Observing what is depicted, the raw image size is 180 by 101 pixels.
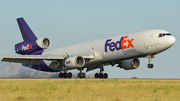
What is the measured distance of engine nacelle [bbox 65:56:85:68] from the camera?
125 ft

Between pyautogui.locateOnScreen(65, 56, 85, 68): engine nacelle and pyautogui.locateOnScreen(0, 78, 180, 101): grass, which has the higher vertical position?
pyautogui.locateOnScreen(65, 56, 85, 68): engine nacelle

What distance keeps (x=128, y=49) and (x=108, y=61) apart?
4.18 m

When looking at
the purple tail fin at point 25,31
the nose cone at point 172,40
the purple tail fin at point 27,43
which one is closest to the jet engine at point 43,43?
the purple tail fin at point 27,43

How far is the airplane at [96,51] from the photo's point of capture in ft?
112

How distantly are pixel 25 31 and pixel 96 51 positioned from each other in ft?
51.0

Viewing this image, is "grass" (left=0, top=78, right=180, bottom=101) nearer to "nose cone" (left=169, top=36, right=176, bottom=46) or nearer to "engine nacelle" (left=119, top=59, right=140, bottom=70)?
"nose cone" (left=169, top=36, right=176, bottom=46)

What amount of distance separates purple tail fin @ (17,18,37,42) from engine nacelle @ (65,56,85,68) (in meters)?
11.8

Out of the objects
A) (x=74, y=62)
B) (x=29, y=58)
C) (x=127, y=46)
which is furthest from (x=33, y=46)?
(x=127, y=46)

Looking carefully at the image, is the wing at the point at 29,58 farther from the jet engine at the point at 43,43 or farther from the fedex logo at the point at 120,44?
the fedex logo at the point at 120,44

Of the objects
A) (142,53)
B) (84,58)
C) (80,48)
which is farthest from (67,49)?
(142,53)

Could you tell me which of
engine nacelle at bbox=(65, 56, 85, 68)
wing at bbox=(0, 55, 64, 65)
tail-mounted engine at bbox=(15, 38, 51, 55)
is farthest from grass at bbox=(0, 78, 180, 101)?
tail-mounted engine at bbox=(15, 38, 51, 55)

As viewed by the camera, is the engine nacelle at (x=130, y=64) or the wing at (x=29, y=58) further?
the engine nacelle at (x=130, y=64)

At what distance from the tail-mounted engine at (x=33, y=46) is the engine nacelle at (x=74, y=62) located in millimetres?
8401

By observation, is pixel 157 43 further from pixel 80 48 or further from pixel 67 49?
pixel 67 49
